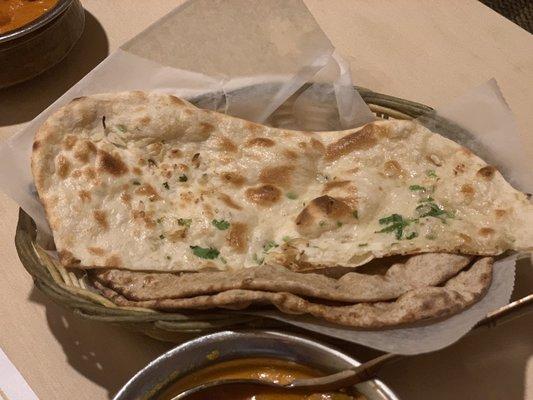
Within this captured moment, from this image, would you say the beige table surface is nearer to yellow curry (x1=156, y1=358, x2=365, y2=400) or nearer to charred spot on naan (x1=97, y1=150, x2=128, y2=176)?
yellow curry (x1=156, y1=358, x2=365, y2=400)

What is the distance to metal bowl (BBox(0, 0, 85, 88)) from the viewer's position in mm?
1731

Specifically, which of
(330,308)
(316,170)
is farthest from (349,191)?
(330,308)

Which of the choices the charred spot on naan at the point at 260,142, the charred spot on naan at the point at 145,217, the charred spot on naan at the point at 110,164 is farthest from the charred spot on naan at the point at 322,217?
the charred spot on naan at the point at 110,164

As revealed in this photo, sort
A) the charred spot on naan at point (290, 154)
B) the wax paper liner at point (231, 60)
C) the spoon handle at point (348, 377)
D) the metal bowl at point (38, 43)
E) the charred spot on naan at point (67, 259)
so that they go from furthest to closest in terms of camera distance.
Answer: the metal bowl at point (38, 43) → the wax paper liner at point (231, 60) → the charred spot on naan at point (290, 154) → the charred spot on naan at point (67, 259) → the spoon handle at point (348, 377)

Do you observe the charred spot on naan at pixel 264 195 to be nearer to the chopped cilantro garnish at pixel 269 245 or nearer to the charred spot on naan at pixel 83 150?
the chopped cilantro garnish at pixel 269 245

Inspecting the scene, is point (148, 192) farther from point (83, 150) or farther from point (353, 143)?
point (353, 143)

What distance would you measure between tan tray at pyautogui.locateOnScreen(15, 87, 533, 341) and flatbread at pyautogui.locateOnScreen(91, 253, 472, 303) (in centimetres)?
4

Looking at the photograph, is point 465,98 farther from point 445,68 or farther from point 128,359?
point 128,359

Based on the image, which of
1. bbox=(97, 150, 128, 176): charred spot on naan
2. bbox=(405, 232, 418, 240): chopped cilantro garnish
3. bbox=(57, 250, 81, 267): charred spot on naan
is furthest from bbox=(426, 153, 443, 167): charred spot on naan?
bbox=(57, 250, 81, 267): charred spot on naan

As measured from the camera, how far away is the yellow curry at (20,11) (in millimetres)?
1826

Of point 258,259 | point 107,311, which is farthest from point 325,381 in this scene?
point 107,311

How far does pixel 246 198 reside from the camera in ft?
4.69

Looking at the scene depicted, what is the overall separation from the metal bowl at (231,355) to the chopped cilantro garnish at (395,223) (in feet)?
1.09

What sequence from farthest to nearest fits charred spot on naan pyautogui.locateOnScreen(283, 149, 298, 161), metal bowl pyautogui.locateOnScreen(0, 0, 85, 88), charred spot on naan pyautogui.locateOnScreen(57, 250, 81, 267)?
metal bowl pyautogui.locateOnScreen(0, 0, 85, 88), charred spot on naan pyautogui.locateOnScreen(283, 149, 298, 161), charred spot on naan pyautogui.locateOnScreen(57, 250, 81, 267)
